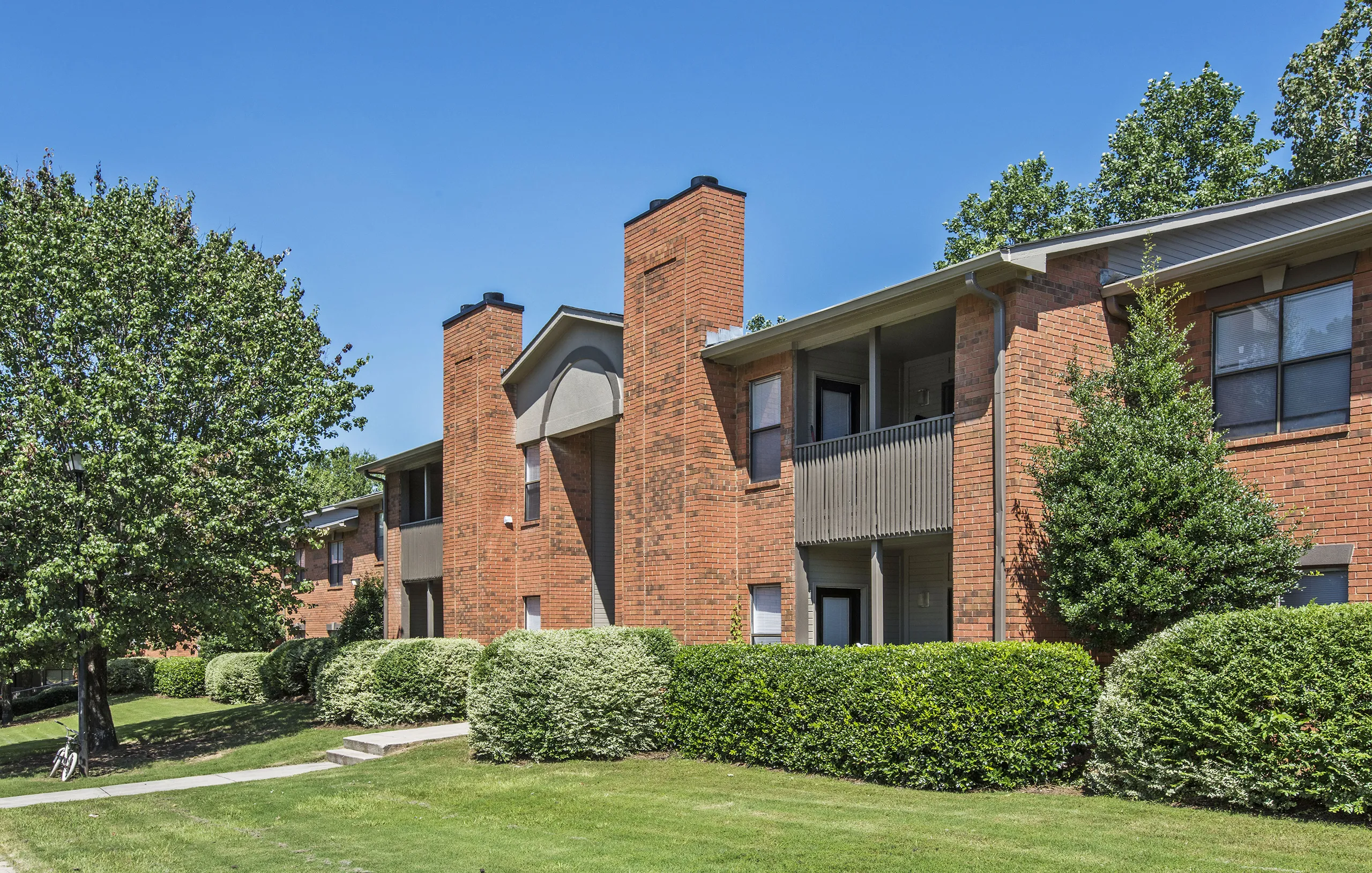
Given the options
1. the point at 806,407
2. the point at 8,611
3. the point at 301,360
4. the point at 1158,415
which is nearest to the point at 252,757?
the point at 8,611

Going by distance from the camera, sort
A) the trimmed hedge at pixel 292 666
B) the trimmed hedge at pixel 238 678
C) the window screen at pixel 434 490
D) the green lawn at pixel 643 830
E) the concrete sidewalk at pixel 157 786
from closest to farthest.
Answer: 1. the green lawn at pixel 643 830
2. the concrete sidewalk at pixel 157 786
3. the trimmed hedge at pixel 292 666
4. the trimmed hedge at pixel 238 678
5. the window screen at pixel 434 490

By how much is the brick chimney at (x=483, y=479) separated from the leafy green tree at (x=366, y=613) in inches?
268

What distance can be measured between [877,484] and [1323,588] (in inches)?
212

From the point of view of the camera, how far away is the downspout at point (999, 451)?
1319 cm

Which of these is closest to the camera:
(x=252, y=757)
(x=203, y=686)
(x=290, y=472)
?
(x=252, y=757)

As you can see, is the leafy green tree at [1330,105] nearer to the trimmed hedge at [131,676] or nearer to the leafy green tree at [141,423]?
the leafy green tree at [141,423]

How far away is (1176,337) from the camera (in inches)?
520

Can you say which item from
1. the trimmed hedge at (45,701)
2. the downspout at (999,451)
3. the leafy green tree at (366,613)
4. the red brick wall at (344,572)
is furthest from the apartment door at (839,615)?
the trimmed hedge at (45,701)

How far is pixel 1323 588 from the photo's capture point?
12.4 m

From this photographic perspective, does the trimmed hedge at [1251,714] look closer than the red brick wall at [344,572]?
Yes

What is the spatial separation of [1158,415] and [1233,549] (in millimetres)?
1676

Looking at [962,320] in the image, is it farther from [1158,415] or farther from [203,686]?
[203,686]

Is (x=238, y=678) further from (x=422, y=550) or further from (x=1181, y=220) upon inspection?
(x=1181, y=220)

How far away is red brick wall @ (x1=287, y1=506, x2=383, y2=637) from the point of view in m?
35.0
